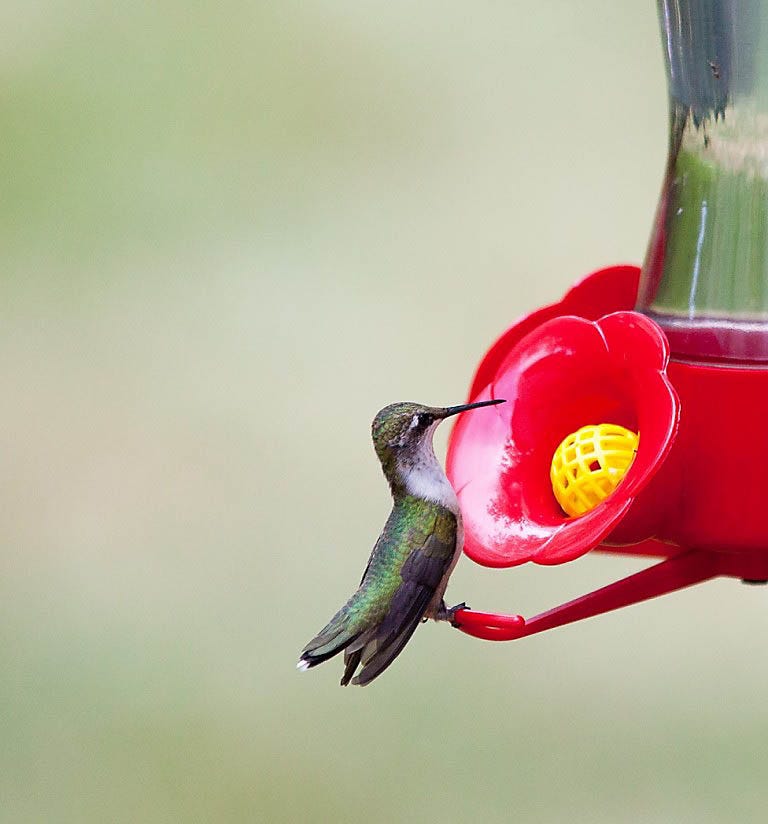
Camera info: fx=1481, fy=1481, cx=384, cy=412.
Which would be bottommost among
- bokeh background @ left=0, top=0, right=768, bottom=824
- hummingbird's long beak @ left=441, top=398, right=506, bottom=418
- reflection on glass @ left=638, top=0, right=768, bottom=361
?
bokeh background @ left=0, top=0, right=768, bottom=824

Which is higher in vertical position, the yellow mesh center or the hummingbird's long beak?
the hummingbird's long beak

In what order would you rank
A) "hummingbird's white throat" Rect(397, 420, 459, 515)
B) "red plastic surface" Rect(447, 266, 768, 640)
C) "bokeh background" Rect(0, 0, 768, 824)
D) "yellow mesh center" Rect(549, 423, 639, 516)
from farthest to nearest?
"bokeh background" Rect(0, 0, 768, 824) → "hummingbird's white throat" Rect(397, 420, 459, 515) → "yellow mesh center" Rect(549, 423, 639, 516) → "red plastic surface" Rect(447, 266, 768, 640)

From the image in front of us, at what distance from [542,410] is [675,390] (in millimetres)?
293

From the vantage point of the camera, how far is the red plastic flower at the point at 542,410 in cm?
224

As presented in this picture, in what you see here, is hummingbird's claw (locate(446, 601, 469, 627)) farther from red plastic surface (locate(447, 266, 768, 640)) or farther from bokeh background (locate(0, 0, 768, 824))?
bokeh background (locate(0, 0, 768, 824))

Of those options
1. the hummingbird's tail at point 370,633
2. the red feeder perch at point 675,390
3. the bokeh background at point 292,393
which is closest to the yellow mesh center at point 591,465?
the red feeder perch at point 675,390

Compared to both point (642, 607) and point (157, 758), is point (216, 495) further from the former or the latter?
point (642, 607)

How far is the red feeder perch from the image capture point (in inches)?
87.8

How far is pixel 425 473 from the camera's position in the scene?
2.51 m

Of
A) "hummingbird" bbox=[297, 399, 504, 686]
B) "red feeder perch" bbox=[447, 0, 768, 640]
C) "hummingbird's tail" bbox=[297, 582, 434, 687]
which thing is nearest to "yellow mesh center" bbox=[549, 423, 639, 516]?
"red feeder perch" bbox=[447, 0, 768, 640]

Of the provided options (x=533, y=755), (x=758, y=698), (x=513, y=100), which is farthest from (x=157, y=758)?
(x=513, y=100)

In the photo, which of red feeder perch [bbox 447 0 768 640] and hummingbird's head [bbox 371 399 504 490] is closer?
red feeder perch [bbox 447 0 768 640]

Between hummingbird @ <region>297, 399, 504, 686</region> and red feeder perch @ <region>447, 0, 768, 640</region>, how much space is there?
5 centimetres

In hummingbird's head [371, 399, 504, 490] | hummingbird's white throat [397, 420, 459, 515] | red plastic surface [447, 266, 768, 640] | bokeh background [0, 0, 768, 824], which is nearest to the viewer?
red plastic surface [447, 266, 768, 640]
